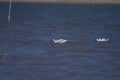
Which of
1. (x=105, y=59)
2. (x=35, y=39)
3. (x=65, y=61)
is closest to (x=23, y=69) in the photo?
(x=65, y=61)

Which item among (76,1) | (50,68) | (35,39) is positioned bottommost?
(76,1)

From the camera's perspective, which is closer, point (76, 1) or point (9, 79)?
point (9, 79)

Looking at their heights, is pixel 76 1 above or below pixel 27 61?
below

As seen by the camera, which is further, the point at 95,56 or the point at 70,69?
the point at 95,56

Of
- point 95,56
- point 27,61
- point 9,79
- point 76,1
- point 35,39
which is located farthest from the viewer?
point 76,1

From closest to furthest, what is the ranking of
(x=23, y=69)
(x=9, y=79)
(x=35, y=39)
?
(x=9, y=79), (x=23, y=69), (x=35, y=39)

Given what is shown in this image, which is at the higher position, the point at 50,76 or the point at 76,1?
the point at 50,76

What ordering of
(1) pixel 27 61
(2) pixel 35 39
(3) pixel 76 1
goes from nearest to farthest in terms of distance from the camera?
(1) pixel 27 61
(2) pixel 35 39
(3) pixel 76 1

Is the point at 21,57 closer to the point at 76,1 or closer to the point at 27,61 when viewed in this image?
the point at 27,61

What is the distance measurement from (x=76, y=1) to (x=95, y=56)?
51273mm

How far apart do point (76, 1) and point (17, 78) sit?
55.6 meters

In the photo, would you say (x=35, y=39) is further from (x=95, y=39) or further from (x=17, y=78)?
(x=17, y=78)

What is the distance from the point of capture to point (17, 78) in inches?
611

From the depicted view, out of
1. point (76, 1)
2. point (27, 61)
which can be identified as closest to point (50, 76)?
point (27, 61)
